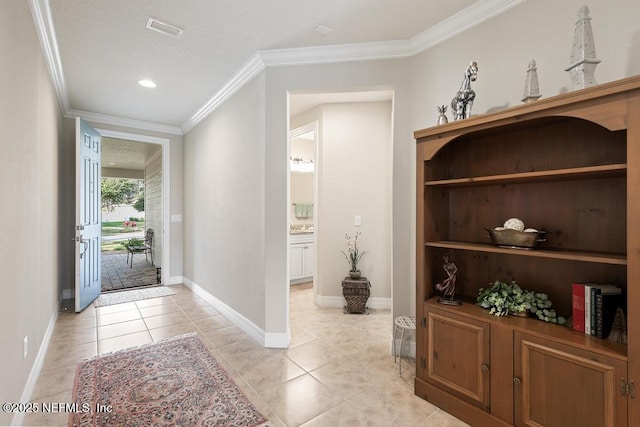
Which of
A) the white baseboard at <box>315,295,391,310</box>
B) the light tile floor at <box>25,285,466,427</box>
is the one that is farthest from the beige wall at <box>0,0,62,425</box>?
the white baseboard at <box>315,295,391,310</box>

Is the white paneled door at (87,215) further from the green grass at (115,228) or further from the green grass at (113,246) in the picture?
the green grass at (115,228)

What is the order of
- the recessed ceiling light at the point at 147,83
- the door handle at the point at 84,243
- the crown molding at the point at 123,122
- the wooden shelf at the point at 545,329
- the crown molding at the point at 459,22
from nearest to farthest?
the wooden shelf at the point at 545,329 < the crown molding at the point at 459,22 < the recessed ceiling light at the point at 147,83 < the door handle at the point at 84,243 < the crown molding at the point at 123,122

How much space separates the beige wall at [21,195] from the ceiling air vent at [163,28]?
2.35ft

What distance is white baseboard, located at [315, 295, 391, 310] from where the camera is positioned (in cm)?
388

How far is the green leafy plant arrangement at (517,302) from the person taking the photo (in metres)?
1.66

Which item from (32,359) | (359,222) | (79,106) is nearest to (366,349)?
(359,222)

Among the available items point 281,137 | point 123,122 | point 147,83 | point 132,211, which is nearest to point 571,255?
point 281,137

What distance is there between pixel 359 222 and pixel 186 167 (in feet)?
10.4

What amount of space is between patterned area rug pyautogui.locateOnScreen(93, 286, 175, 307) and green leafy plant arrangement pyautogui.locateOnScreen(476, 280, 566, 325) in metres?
4.35

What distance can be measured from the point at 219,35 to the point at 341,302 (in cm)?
A: 333

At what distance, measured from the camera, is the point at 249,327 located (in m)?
3.04

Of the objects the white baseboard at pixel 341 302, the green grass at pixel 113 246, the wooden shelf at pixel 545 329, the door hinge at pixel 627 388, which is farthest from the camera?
the green grass at pixel 113 246

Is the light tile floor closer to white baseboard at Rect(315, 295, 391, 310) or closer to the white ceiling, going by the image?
white baseboard at Rect(315, 295, 391, 310)

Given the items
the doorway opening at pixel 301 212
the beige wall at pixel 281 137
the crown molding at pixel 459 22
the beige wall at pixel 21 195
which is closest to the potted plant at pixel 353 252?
the doorway opening at pixel 301 212
